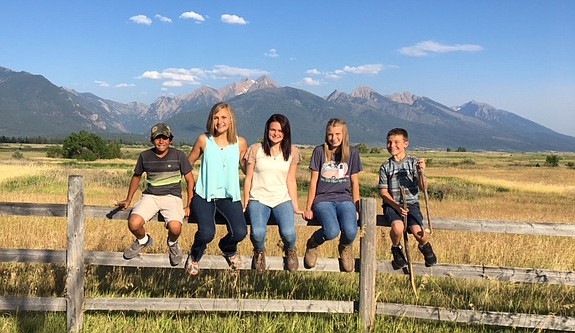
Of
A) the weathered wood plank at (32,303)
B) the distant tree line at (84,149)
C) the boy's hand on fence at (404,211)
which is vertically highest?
the boy's hand on fence at (404,211)

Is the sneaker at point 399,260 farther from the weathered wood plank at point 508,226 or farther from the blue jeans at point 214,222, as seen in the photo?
the blue jeans at point 214,222

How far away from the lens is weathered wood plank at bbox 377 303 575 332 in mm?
4996

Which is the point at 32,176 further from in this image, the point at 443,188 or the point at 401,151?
the point at 401,151

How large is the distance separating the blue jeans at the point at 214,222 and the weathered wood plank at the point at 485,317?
1732mm

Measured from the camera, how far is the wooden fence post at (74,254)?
4930 mm

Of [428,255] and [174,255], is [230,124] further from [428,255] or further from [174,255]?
[428,255]

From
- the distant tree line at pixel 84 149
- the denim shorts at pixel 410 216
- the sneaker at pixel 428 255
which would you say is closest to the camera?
the sneaker at pixel 428 255

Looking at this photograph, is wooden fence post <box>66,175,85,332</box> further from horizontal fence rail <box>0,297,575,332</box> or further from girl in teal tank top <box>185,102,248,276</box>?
girl in teal tank top <box>185,102,248,276</box>

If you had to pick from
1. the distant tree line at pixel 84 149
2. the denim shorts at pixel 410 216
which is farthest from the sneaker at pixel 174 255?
the distant tree line at pixel 84 149

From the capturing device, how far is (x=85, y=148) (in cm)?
8775

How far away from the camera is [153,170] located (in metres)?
5.22

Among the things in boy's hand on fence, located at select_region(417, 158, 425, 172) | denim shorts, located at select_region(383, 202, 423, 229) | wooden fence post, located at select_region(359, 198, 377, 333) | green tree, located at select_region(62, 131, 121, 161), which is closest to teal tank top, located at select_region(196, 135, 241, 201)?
wooden fence post, located at select_region(359, 198, 377, 333)

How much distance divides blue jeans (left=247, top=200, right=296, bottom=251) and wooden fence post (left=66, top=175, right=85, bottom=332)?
1768mm

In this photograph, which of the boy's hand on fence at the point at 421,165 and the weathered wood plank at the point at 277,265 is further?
the boy's hand on fence at the point at 421,165
